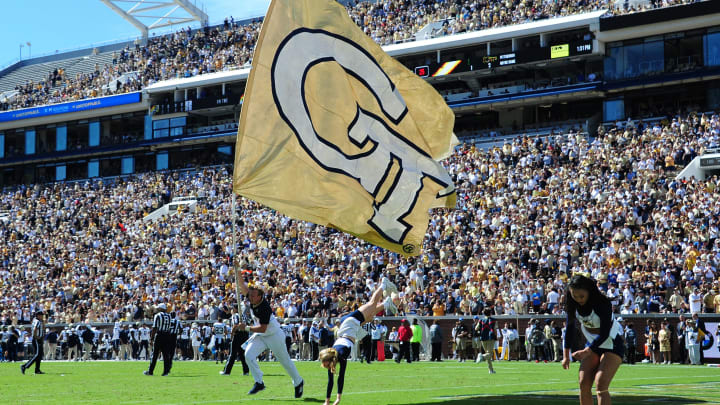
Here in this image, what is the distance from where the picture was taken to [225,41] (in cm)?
6412

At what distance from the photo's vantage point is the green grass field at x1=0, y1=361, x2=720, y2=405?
14.1m

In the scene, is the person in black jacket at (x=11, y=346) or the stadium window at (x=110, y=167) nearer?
the person in black jacket at (x=11, y=346)

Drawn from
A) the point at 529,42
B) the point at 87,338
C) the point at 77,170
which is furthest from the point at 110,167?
the point at 529,42

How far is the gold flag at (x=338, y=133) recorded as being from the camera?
523 inches

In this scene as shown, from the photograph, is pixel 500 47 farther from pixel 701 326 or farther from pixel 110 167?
pixel 110 167

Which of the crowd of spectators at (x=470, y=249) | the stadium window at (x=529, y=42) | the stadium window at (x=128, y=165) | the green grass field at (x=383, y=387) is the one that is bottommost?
the green grass field at (x=383, y=387)

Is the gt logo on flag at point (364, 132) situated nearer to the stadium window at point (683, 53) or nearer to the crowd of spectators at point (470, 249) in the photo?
the crowd of spectators at point (470, 249)

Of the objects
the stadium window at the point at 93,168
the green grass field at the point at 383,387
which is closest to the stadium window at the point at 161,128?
the stadium window at the point at 93,168

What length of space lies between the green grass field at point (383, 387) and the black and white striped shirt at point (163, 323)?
122cm

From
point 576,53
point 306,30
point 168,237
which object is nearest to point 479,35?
point 576,53

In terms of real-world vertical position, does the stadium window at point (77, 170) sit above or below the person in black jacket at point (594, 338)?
above

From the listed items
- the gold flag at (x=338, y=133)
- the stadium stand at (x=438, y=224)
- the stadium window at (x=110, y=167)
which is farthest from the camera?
the stadium window at (x=110, y=167)

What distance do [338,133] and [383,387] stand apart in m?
5.46

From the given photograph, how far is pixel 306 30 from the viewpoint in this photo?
561 inches
